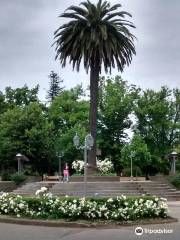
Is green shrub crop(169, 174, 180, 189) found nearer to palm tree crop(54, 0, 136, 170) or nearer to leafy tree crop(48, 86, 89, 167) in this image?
palm tree crop(54, 0, 136, 170)

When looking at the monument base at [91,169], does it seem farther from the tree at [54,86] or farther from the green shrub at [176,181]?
the tree at [54,86]

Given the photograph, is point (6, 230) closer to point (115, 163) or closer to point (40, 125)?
point (40, 125)

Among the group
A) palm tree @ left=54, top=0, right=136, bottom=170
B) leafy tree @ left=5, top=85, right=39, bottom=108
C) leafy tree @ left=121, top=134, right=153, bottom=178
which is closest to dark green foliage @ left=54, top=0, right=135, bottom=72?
palm tree @ left=54, top=0, right=136, bottom=170

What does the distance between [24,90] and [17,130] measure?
16.2 metres

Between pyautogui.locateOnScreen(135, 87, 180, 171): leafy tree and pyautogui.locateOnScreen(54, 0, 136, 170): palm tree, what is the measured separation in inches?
955

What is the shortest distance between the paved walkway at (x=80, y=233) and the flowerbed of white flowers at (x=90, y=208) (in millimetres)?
1153

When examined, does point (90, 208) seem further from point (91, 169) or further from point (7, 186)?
point (7, 186)

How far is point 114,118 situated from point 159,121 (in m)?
5.41

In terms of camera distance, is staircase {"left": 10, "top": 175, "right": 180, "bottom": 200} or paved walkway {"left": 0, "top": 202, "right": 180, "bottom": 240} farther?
staircase {"left": 10, "top": 175, "right": 180, "bottom": 200}

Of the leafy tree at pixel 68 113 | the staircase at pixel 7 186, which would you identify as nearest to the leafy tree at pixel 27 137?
the leafy tree at pixel 68 113

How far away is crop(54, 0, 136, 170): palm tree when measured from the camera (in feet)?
143

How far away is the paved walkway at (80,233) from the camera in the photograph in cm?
1506

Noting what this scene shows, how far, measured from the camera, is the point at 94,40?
142 ft

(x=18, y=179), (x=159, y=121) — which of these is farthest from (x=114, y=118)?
(x=18, y=179)
